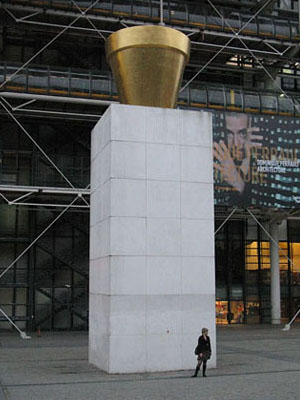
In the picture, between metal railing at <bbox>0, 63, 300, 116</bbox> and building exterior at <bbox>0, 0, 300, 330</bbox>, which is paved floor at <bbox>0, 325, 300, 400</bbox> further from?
metal railing at <bbox>0, 63, 300, 116</bbox>

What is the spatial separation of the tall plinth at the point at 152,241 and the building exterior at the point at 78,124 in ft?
34.3

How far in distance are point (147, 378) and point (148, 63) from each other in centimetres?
764

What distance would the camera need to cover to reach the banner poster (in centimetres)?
2578

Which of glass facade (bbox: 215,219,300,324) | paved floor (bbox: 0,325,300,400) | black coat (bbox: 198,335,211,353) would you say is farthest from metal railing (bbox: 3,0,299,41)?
black coat (bbox: 198,335,211,353)

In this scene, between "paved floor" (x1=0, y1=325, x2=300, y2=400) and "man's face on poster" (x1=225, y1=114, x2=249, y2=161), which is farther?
"man's face on poster" (x1=225, y1=114, x2=249, y2=161)

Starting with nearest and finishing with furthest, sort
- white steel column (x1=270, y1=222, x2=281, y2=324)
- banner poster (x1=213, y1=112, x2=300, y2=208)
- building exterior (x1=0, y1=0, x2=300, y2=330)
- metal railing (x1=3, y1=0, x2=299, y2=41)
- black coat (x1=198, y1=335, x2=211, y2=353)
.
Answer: black coat (x1=198, y1=335, x2=211, y2=353), banner poster (x1=213, y1=112, x2=300, y2=208), building exterior (x1=0, y1=0, x2=300, y2=330), metal railing (x1=3, y1=0, x2=299, y2=41), white steel column (x1=270, y1=222, x2=281, y2=324)

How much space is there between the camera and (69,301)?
2808 centimetres

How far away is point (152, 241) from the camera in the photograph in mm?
14352

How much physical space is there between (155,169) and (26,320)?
1500cm

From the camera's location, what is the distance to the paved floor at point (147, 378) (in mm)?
10688

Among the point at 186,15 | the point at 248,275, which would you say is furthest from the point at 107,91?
the point at 248,275

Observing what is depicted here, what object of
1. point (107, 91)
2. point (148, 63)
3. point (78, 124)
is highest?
point (107, 91)

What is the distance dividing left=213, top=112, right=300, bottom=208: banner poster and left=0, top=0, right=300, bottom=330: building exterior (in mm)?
52

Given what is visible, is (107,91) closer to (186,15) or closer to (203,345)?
(186,15)
